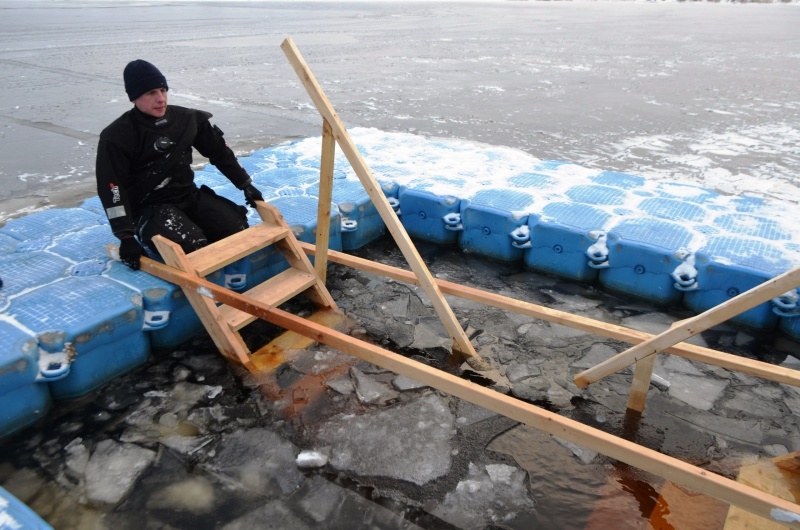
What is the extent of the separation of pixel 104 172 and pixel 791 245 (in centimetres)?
435

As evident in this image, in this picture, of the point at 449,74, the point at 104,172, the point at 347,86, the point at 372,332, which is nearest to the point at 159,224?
the point at 104,172

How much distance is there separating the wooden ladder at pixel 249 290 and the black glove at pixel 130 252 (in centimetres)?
18

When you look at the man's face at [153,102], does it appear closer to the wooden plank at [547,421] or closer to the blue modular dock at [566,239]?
the wooden plank at [547,421]

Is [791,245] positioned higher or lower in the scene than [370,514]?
higher

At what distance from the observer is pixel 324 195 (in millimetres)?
3502

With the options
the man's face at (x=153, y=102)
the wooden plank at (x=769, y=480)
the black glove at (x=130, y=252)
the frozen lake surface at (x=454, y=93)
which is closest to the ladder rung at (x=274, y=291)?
the black glove at (x=130, y=252)

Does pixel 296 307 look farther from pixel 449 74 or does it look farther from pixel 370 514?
pixel 449 74

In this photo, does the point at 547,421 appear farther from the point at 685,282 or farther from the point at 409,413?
the point at 685,282

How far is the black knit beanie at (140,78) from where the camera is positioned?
124 inches

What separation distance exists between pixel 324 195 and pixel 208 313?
3.22ft

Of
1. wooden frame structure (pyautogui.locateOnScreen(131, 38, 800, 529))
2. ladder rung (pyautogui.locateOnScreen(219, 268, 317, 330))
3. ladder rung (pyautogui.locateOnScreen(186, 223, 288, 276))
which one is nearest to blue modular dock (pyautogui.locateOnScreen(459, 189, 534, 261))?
wooden frame structure (pyautogui.locateOnScreen(131, 38, 800, 529))

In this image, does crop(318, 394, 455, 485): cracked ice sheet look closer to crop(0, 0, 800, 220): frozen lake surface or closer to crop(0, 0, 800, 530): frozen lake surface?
crop(0, 0, 800, 530): frozen lake surface

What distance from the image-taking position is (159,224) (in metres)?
3.48

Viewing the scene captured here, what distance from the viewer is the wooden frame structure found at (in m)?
1.94
